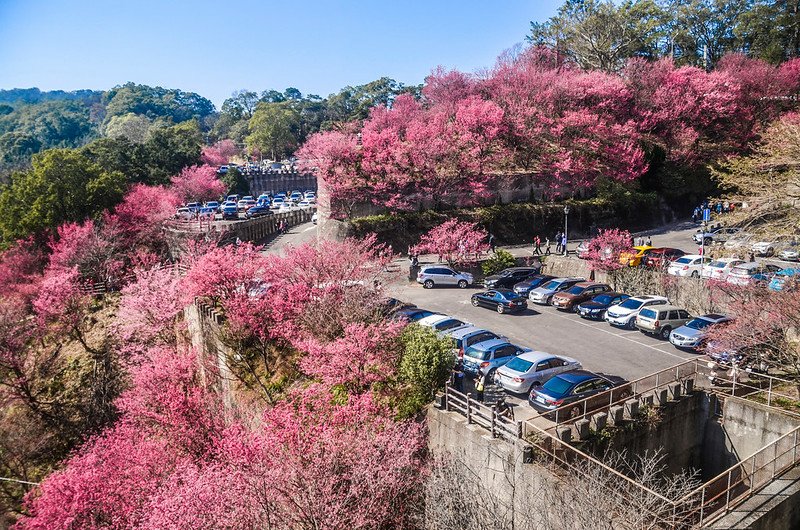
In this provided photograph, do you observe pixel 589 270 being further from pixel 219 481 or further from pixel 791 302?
pixel 219 481

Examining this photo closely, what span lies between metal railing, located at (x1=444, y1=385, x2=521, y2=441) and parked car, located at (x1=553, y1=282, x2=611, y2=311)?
13.0 m

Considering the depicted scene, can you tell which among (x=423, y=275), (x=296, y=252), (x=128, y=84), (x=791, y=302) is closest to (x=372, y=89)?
(x=423, y=275)

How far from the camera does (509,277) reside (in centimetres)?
3092

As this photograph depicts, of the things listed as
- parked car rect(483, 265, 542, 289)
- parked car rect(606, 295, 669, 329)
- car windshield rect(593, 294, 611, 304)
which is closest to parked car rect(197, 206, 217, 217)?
parked car rect(483, 265, 542, 289)

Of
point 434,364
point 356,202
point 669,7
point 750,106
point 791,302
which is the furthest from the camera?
point 669,7

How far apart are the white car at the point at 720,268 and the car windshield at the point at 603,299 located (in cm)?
540

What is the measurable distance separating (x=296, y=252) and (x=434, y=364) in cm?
1007

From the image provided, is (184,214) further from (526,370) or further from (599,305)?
(526,370)

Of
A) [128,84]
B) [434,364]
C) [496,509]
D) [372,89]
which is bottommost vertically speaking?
[496,509]

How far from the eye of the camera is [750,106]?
48.8m

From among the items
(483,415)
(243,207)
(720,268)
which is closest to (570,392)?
(483,415)

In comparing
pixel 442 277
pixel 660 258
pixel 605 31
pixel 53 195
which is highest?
pixel 605 31

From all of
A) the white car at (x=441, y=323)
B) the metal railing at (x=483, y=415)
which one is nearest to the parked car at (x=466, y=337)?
the white car at (x=441, y=323)

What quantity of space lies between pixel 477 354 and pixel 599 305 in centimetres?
964
